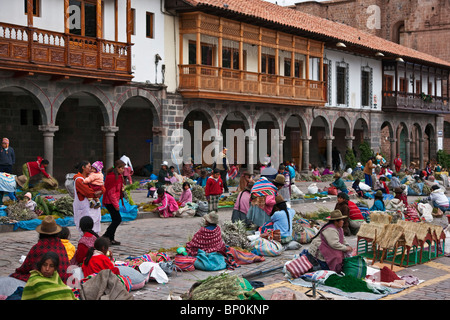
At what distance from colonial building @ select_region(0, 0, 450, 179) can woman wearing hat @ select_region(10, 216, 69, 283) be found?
11037 mm

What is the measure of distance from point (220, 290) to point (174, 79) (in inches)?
693

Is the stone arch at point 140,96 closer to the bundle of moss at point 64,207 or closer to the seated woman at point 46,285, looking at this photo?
the bundle of moss at point 64,207

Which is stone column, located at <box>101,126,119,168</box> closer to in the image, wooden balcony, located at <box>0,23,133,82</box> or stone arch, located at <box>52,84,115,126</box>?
stone arch, located at <box>52,84,115,126</box>

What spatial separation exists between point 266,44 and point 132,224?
568 inches

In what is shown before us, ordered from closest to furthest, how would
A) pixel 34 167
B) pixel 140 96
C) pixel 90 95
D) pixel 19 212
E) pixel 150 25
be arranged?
pixel 19 212, pixel 34 167, pixel 90 95, pixel 140 96, pixel 150 25

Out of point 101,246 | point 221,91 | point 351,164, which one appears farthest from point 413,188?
point 101,246

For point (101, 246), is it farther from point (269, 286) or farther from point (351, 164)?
point (351, 164)

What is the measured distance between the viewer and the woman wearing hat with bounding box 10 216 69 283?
7.37 m

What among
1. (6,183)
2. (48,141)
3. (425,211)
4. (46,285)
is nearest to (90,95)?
(48,141)

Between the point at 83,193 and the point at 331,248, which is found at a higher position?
the point at 83,193

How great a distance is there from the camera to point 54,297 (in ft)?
19.9

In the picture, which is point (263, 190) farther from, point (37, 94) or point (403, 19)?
point (403, 19)

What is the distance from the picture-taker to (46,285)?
19.9 feet

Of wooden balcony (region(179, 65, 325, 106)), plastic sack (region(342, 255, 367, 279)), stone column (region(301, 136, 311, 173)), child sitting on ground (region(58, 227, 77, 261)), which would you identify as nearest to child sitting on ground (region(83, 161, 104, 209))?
child sitting on ground (region(58, 227, 77, 261))
